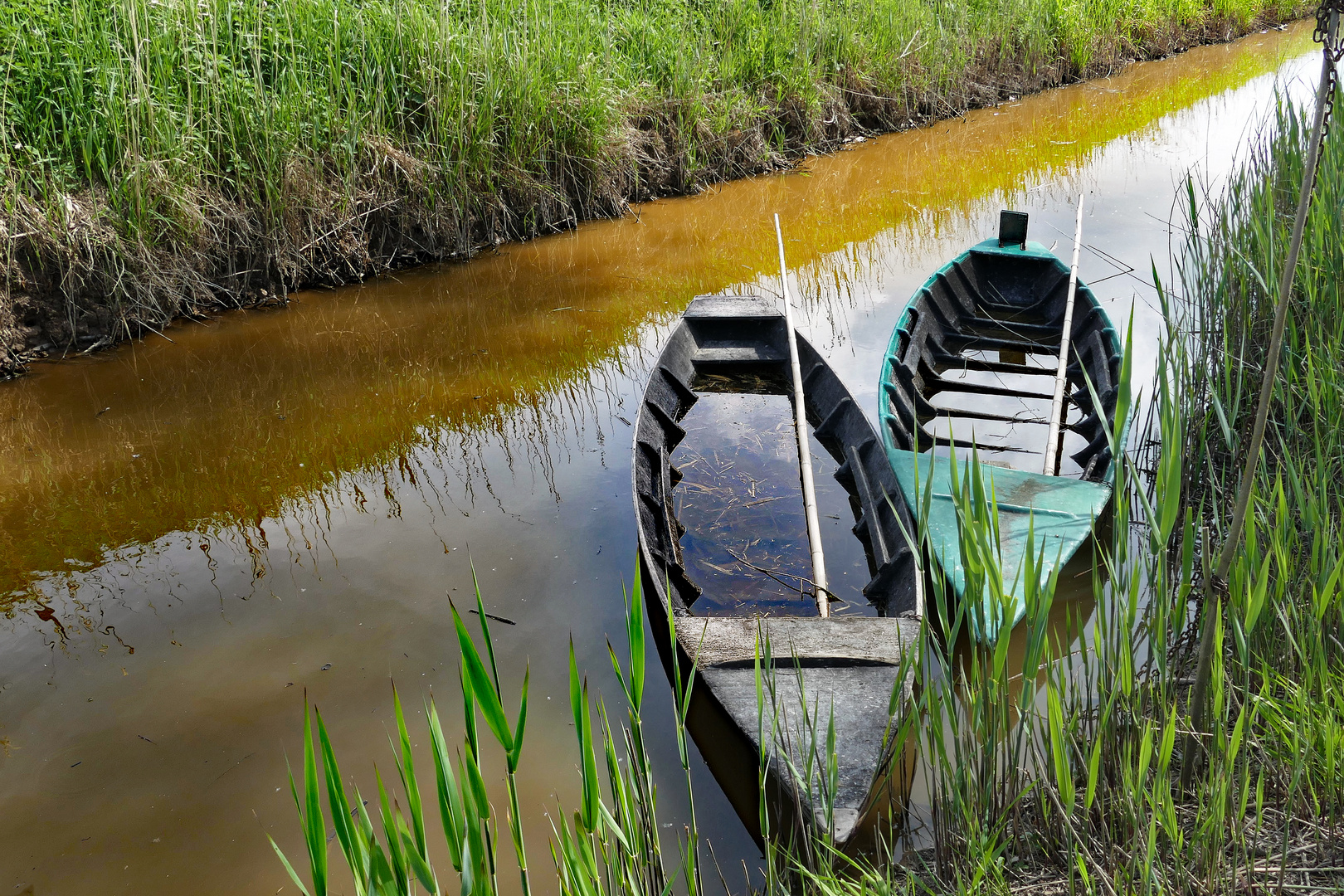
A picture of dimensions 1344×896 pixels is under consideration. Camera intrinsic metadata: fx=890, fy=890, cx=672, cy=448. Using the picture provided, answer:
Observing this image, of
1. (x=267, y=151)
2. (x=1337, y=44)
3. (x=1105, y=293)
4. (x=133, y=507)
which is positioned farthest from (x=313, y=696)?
(x=1105, y=293)

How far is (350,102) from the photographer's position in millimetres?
6797

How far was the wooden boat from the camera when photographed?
240cm

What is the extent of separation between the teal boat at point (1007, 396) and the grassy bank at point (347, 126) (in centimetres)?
376

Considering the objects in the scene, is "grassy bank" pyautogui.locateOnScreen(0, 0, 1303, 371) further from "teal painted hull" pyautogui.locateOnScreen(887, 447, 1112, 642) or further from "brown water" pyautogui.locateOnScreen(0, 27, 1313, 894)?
"teal painted hull" pyautogui.locateOnScreen(887, 447, 1112, 642)

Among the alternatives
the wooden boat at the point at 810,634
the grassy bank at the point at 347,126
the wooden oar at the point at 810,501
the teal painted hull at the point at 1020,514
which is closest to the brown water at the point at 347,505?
the wooden boat at the point at 810,634

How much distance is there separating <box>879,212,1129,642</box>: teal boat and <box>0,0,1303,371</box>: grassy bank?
12.3 ft

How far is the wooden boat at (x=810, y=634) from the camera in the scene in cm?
240


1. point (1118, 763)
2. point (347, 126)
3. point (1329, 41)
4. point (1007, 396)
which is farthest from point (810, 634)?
point (347, 126)

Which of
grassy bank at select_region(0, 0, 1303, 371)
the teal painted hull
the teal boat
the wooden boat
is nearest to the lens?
the wooden boat

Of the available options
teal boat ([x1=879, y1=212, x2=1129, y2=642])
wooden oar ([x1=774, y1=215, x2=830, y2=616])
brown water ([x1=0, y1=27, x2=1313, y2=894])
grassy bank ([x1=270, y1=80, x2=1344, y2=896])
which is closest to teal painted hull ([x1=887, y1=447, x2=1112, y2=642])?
teal boat ([x1=879, y1=212, x2=1129, y2=642])

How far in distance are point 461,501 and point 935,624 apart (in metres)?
2.40

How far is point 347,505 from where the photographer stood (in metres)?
4.52

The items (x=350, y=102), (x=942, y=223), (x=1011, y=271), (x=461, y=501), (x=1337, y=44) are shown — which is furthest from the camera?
(x=942, y=223)

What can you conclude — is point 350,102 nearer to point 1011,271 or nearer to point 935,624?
point 1011,271
